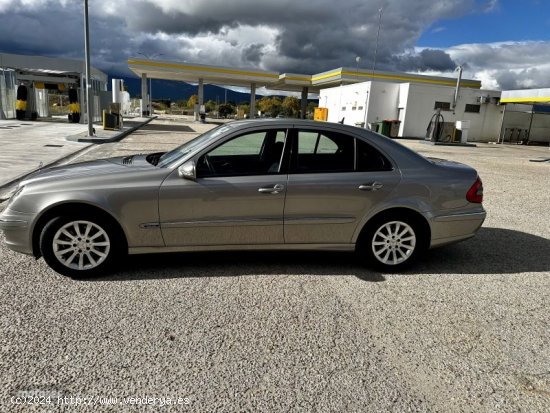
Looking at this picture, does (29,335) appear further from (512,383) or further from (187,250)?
(512,383)

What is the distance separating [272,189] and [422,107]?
3113 centimetres

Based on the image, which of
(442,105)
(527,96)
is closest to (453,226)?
(527,96)

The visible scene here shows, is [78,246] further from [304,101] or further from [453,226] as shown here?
[304,101]

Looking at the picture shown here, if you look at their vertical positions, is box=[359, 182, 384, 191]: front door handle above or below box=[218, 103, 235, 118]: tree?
below

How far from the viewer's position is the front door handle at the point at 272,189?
3971 millimetres

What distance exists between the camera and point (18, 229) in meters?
3.76

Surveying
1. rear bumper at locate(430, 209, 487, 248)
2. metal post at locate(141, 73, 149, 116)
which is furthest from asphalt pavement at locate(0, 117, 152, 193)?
metal post at locate(141, 73, 149, 116)

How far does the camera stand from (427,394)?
100 inches

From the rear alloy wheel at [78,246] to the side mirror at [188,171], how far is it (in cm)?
84

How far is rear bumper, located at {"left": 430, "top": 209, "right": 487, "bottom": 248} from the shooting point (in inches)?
172

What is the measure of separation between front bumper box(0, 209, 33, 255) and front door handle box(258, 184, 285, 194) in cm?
209

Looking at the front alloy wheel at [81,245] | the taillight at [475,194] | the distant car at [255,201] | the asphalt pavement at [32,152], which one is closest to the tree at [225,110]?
the asphalt pavement at [32,152]

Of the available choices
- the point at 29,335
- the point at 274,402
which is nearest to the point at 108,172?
the point at 29,335

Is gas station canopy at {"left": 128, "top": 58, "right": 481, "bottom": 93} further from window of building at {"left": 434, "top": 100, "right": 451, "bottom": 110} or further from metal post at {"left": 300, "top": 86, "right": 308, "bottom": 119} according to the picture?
window of building at {"left": 434, "top": 100, "right": 451, "bottom": 110}
